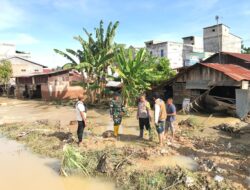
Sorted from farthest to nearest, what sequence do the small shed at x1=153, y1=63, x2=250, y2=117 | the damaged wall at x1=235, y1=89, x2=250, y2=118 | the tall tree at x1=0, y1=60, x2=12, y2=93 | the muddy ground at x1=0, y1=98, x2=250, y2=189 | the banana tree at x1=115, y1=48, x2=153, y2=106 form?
the tall tree at x1=0, y1=60, x2=12, y2=93
the banana tree at x1=115, y1=48, x2=153, y2=106
the small shed at x1=153, y1=63, x2=250, y2=117
the damaged wall at x1=235, y1=89, x2=250, y2=118
the muddy ground at x1=0, y1=98, x2=250, y2=189

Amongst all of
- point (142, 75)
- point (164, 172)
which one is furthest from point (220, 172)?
point (142, 75)

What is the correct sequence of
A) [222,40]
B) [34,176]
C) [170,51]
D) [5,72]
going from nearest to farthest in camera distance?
[34,176] < [5,72] < [222,40] < [170,51]

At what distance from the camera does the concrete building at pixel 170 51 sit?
39656 mm

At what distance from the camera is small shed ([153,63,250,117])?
47.5ft

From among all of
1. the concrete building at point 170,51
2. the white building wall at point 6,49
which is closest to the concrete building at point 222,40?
the concrete building at point 170,51

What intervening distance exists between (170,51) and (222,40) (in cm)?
714

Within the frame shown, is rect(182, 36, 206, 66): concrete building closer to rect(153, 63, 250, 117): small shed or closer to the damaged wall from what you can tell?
rect(153, 63, 250, 117): small shed

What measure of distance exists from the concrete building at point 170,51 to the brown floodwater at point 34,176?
105ft

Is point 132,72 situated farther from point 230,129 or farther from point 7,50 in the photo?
point 7,50

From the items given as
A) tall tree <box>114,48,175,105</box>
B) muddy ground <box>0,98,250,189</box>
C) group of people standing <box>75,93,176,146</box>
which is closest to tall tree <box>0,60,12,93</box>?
tall tree <box>114,48,175,105</box>

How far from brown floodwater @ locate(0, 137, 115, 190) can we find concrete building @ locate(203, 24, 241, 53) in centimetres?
3527

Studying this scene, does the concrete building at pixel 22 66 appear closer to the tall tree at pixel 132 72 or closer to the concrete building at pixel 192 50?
the concrete building at pixel 192 50

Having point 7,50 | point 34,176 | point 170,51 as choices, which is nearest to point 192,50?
point 170,51

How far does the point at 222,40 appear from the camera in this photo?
3966 cm
